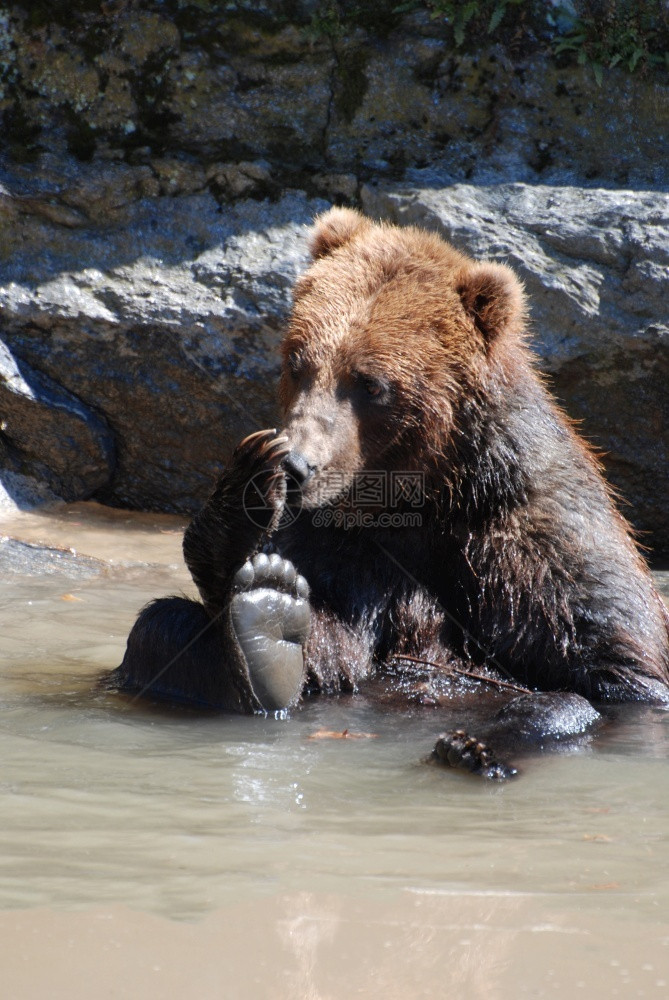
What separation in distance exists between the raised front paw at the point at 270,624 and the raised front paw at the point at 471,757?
78 cm

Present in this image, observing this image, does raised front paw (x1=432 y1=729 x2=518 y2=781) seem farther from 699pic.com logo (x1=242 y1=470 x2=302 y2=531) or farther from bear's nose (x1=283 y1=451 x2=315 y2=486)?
bear's nose (x1=283 y1=451 x2=315 y2=486)

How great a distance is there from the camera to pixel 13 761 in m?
3.45

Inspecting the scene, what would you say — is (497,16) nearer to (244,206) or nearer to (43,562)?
(244,206)

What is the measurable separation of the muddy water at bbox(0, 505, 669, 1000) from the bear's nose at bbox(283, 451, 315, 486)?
0.93 meters

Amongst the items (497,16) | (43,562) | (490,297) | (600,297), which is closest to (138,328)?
(43,562)

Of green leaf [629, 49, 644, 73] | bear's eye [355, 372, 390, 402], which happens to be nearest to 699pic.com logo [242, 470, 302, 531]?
bear's eye [355, 372, 390, 402]

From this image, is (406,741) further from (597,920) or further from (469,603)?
(597,920)

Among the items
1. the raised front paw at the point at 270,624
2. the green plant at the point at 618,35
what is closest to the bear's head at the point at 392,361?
the raised front paw at the point at 270,624

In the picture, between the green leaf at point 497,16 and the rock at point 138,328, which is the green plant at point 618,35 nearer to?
the green leaf at point 497,16

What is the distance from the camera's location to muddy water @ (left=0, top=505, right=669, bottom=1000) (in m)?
2.06

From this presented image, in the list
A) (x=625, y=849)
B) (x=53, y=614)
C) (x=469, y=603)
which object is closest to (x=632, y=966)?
(x=625, y=849)

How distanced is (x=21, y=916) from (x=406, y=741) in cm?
201

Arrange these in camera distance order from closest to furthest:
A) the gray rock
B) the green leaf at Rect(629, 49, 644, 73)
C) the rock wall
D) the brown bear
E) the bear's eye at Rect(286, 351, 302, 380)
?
1. the brown bear
2. the bear's eye at Rect(286, 351, 302, 380)
3. the gray rock
4. the rock wall
5. the green leaf at Rect(629, 49, 644, 73)

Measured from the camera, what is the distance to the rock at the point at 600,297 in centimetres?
739
